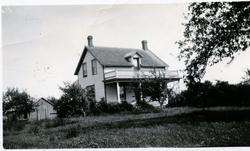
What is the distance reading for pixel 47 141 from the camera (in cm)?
1142

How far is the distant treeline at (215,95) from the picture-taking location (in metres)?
12.5

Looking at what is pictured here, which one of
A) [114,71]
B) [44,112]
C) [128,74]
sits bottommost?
[44,112]

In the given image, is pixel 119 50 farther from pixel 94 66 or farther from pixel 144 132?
pixel 144 132

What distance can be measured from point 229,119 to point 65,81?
6.41 m

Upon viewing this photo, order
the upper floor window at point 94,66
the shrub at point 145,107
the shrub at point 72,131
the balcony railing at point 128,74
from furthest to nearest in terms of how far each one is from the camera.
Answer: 1. the upper floor window at point 94,66
2. the balcony railing at point 128,74
3. the shrub at point 145,107
4. the shrub at point 72,131

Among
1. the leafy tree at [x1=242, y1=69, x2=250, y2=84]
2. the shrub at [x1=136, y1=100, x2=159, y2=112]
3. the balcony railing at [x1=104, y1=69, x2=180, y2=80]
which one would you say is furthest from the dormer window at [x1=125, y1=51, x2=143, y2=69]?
the leafy tree at [x1=242, y1=69, x2=250, y2=84]

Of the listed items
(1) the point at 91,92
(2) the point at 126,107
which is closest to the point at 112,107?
(2) the point at 126,107

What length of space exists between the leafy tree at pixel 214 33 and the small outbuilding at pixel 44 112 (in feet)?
19.0

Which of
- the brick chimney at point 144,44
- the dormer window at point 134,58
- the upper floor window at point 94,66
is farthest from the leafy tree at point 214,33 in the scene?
the upper floor window at point 94,66

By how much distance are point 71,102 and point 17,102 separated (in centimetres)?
273

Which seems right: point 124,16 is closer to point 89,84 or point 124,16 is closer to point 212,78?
point 212,78

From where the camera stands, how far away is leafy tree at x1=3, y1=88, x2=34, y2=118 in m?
12.4

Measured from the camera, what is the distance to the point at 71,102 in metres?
15.7

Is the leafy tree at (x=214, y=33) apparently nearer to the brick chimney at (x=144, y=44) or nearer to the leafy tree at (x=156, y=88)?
the brick chimney at (x=144, y=44)
